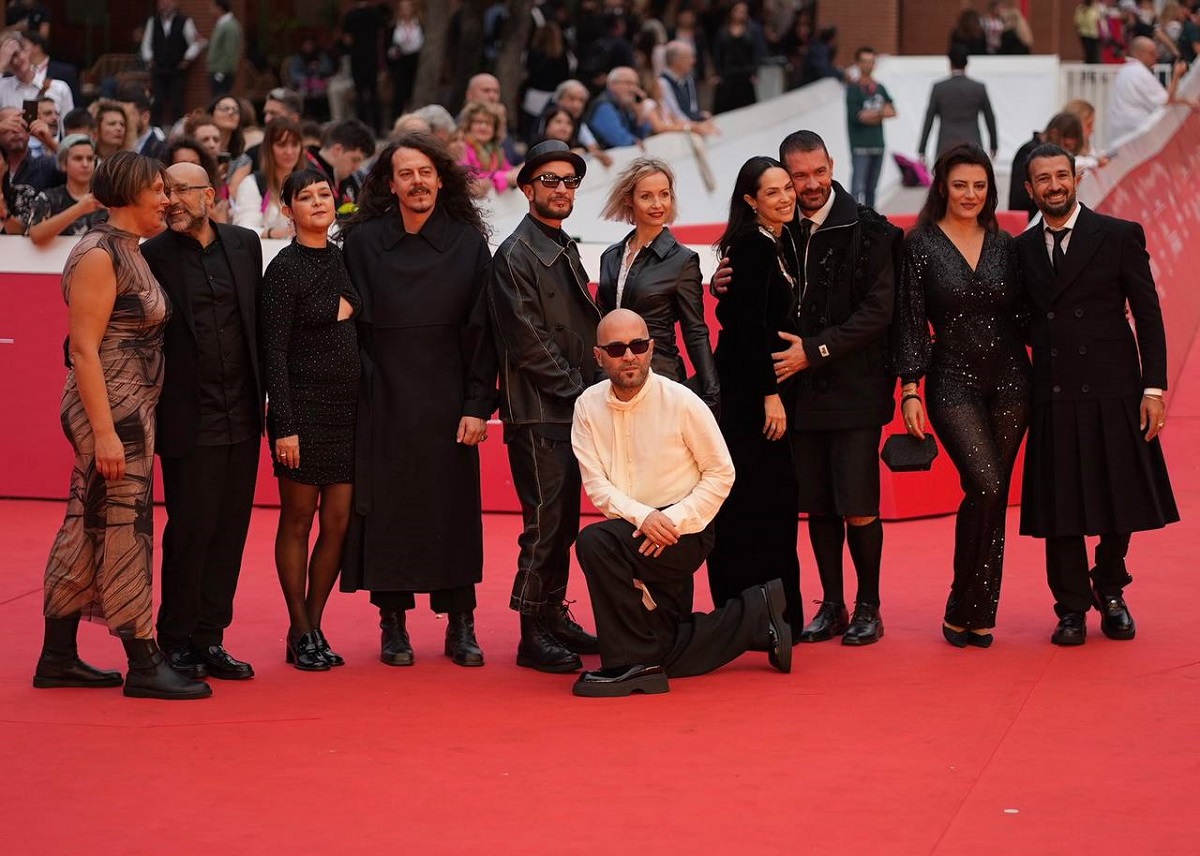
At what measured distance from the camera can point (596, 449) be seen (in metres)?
6.93

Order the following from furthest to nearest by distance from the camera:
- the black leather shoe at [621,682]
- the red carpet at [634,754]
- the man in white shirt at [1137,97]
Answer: the man in white shirt at [1137,97]
the black leather shoe at [621,682]
the red carpet at [634,754]

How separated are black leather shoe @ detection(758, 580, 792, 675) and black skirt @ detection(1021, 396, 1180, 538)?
1.12 metres

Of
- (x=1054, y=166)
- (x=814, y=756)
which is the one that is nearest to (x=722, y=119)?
(x=1054, y=166)

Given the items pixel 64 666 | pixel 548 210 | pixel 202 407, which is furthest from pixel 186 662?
pixel 548 210

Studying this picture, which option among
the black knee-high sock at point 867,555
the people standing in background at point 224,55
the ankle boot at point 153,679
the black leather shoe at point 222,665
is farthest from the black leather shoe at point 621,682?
the people standing in background at point 224,55

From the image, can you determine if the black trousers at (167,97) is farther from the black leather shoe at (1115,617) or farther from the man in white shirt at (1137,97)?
the black leather shoe at (1115,617)

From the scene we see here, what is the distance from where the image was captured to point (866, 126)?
19641 mm

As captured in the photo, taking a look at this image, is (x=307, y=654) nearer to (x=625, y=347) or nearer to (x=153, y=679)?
(x=153, y=679)

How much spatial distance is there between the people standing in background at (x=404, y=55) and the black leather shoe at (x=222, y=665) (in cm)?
1564

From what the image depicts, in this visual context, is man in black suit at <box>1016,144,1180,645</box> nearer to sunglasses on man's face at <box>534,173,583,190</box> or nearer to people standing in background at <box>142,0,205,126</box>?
sunglasses on man's face at <box>534,173,583,190</box>

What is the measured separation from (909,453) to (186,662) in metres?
2.74

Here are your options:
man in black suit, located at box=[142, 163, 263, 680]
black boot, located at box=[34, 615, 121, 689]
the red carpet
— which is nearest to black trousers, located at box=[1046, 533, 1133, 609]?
the red carpet

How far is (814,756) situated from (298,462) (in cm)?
220

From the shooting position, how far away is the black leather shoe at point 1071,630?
24.6 feet
